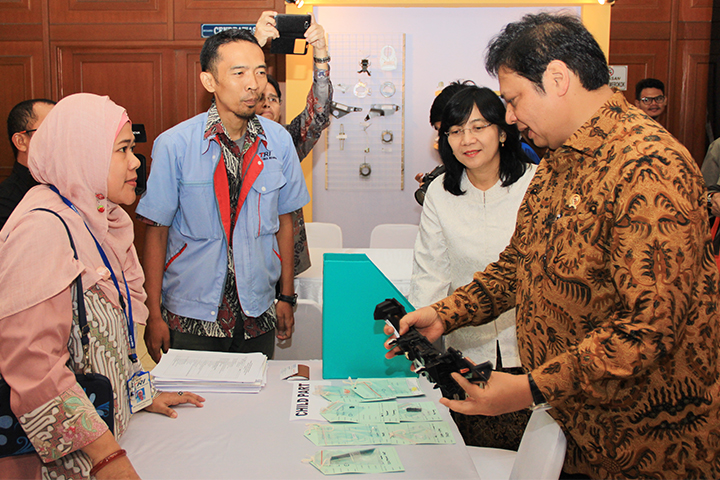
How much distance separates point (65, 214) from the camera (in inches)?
48.6

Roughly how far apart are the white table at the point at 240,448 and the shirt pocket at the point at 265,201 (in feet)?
2.59

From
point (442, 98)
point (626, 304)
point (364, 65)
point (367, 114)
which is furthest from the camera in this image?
point (367, 114)

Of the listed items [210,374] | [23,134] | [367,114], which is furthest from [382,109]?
[210,374]

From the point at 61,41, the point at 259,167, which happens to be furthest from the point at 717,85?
the point at 61,41

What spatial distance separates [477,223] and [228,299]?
40.8 inches

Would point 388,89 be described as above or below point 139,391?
above

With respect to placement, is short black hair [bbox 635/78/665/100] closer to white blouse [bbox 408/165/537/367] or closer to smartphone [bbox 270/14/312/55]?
smartphone [bbox 270/14/312/55]

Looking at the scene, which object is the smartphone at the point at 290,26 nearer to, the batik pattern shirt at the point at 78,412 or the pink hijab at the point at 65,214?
the pink hijab at the point at 65,214

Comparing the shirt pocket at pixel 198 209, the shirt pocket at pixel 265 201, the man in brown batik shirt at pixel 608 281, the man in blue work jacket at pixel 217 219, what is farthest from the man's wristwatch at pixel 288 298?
the man in brown batik shirt at pixel 608 281

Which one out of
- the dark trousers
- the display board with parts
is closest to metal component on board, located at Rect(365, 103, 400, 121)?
the display board with parts

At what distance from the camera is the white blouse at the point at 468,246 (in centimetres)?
194

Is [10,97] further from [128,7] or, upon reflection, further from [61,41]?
[128,7]

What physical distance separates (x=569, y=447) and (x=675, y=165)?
683mm

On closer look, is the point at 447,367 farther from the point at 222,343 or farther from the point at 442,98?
the point at 442,98
